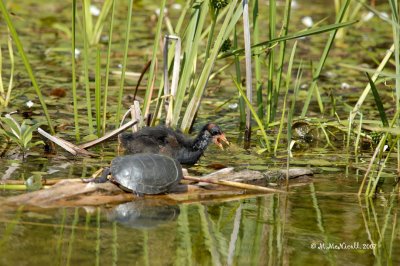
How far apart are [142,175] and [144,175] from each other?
0.05 feet

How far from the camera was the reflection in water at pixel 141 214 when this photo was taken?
4.88 meters

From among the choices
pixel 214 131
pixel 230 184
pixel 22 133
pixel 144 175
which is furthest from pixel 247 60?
pixel 22 133

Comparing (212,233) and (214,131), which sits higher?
(214,131)

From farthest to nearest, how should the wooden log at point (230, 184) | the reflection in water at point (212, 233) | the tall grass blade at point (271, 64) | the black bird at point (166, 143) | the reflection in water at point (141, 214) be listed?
the tall grass blade at point (271, 64), the black bird at point (166, 143), the wooden log at point (230, 184), the reflection in water at point (141, 214), the reflection in water at point (212, 233)

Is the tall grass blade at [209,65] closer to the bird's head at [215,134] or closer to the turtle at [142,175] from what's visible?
the bird's head at [215,134]

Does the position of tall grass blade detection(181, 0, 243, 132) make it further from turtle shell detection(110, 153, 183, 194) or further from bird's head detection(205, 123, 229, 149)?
turtle shell detection(110, 153, 183, 194)

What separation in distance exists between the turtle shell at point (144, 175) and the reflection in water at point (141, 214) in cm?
10

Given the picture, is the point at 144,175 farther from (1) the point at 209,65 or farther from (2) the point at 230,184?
(1) the point at 209,65

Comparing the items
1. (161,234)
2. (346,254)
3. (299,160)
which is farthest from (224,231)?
(299,160)

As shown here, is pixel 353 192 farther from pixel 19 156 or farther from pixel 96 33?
pixel 96 33

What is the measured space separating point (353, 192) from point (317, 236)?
1035 millimetres

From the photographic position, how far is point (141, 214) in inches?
199

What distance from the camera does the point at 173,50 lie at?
23.3 feet

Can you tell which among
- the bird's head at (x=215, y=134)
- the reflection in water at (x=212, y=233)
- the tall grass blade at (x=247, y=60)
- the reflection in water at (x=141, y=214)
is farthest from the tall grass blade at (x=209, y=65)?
the reflection in water at (x=141, y=214)
